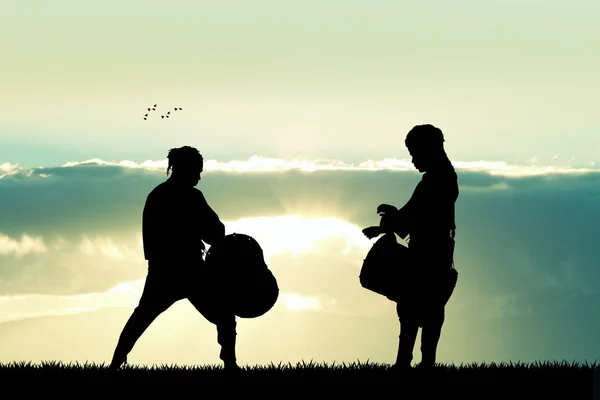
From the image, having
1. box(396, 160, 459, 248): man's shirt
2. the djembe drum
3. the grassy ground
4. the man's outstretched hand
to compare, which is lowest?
the grassy ground

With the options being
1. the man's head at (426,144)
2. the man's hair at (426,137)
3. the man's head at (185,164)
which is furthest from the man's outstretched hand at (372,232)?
the man's head at (185,164)

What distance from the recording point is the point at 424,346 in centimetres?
1159

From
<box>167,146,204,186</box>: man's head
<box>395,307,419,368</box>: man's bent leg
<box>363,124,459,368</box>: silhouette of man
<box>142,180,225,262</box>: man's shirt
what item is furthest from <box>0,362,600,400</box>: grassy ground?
<box>167,146,204,186</box>: man's head

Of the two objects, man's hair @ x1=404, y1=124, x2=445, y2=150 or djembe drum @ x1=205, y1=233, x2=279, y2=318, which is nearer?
man's hair @ x1=404, y1=124, x2=445, y2=150

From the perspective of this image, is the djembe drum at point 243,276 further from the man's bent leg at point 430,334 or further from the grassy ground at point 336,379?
the man's bent leg at point 430,334

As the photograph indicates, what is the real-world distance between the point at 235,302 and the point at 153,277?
110 cm

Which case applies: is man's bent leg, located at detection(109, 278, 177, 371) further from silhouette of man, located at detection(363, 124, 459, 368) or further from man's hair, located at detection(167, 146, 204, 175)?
silhouette of man, located at detection(363, 124, 459, 368)

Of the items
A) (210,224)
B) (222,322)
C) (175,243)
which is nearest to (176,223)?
(175,243)

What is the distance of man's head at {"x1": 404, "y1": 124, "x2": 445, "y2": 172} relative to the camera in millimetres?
11273

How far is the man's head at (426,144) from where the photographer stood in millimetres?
11273

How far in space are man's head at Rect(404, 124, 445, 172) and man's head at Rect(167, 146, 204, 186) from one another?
8.15 ft

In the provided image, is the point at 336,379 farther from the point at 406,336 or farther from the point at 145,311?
the point at 145,311

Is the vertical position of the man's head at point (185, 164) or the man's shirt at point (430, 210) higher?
the man's head at point (185, 164)

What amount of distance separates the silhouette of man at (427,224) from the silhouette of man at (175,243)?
1968 mm
